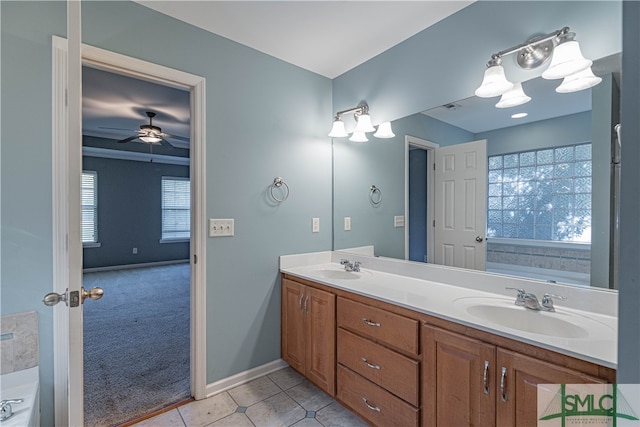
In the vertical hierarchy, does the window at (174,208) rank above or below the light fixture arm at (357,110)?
below

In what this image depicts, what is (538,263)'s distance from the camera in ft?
4.84

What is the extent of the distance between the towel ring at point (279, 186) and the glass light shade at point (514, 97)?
1.53 m

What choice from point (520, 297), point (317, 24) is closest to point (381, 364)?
point (520, 297)


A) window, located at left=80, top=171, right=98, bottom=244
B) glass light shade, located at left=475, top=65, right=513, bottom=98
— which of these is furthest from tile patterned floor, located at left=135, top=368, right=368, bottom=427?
window, located at left=80, top=171, right=98, bottom=244

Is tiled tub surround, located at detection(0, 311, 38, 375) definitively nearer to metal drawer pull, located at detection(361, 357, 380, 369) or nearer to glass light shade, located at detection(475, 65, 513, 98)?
metal drawer pull, located at detection(361, 357, 380, 369)

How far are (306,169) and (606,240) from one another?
74.3 inches

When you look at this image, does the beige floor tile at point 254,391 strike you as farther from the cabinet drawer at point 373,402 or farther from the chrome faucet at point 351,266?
the chrome faucet at point 351,266

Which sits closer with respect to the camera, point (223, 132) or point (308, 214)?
point (223, 132)

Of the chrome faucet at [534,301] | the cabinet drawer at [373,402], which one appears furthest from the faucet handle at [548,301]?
the cabinet drawer at [373,402]

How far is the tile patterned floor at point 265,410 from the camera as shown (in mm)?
1704

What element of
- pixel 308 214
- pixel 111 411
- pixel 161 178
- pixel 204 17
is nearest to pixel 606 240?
pixel 308 214

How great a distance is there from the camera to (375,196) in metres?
2.37

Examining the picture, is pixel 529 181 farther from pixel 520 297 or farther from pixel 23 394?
pixel 23 394

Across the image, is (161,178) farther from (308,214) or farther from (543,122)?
(543,122)
